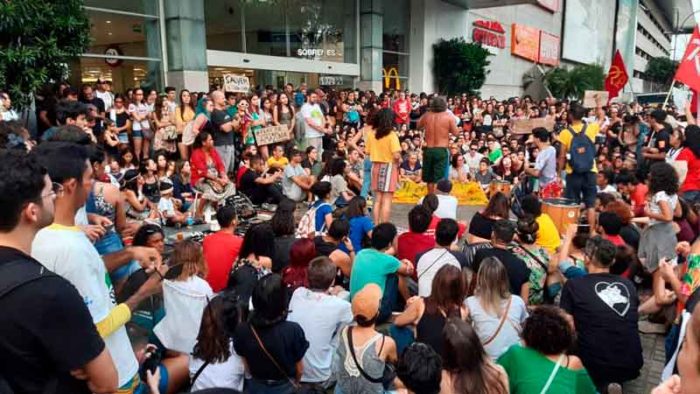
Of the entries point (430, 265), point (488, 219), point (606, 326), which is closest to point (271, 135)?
point (488, 219)

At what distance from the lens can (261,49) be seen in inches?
592

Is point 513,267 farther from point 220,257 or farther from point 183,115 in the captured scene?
point 183,115

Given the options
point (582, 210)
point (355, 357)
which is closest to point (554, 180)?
point (582, 210)

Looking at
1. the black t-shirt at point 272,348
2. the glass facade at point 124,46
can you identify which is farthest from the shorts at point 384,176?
the glass facade at point 124,46

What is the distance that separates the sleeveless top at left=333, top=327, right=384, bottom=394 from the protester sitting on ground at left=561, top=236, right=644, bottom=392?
1.42m

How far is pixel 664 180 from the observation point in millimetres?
4988

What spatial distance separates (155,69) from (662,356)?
36.8 feet

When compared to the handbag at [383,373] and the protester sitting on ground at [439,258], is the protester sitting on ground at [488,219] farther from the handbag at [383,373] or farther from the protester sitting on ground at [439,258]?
the handbag at [383,373]

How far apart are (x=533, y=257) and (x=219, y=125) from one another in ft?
20.7

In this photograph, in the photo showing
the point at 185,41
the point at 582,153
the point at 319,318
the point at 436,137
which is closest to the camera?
the point at 319,318

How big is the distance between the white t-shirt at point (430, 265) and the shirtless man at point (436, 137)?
3.78 meters

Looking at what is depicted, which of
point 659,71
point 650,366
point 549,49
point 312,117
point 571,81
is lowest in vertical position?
point 650,366

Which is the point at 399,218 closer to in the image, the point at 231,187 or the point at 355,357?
the point at 231,187

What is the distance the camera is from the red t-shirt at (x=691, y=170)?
6379mm
